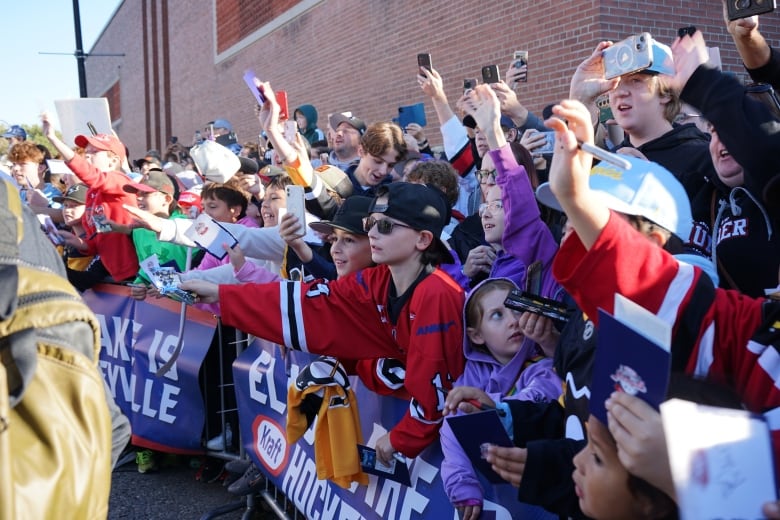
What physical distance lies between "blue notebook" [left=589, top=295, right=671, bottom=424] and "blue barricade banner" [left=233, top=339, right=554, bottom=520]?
3.48ft

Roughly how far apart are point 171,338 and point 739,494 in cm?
455

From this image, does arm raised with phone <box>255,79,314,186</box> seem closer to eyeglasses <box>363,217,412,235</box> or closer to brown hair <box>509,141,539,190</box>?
eyeglasses <box>363,217,412,235</box>

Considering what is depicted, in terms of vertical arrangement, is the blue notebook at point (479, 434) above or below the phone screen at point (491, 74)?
below

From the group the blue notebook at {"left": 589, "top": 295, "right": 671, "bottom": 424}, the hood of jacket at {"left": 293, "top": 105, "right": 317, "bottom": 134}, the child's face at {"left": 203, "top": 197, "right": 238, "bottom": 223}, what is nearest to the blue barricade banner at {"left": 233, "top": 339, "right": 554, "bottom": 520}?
the blue notebook at {"left": 589, "top": 295, "right": 671, "bottom": 424}

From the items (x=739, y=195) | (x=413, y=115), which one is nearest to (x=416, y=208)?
(x=739, y=195)

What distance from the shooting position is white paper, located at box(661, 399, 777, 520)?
3.72ft

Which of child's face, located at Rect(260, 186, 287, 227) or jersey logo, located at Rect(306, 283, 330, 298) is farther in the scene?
child's face, located at Rect(260, 186, 287, 227)

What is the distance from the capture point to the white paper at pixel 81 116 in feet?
27.5

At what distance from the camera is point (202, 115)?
23125mm

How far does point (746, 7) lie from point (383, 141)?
119 inches

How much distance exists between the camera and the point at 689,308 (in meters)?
1.76

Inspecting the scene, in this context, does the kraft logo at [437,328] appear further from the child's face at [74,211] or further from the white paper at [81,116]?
the white paper at [81,116]

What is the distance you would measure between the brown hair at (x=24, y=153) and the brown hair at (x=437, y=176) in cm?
725

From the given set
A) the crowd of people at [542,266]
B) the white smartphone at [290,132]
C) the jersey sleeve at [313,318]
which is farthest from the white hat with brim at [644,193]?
the white smartphone at [290,132]
